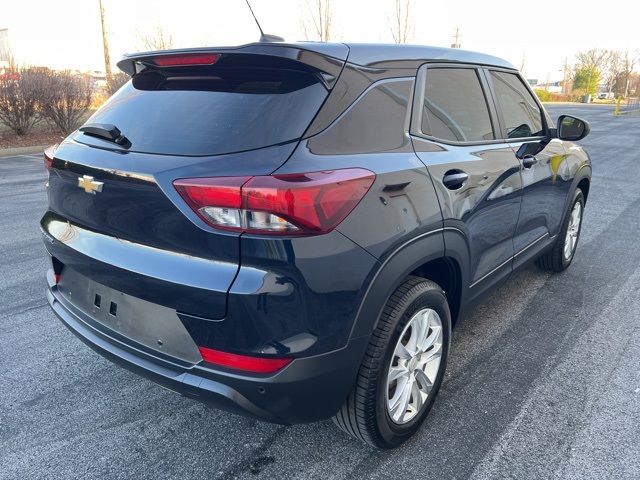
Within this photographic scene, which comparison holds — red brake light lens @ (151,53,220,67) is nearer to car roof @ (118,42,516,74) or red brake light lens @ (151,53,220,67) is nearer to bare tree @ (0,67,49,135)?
car roof @ (118,42,516,74)

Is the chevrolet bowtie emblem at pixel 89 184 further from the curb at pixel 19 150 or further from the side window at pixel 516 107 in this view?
the curb at pixel 19 150

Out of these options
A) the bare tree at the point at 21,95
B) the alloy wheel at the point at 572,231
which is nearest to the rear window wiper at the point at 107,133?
the alloy wheel at the point at 572,231

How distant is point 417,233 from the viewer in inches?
86.2

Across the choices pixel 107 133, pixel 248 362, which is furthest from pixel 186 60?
pixel 248 362

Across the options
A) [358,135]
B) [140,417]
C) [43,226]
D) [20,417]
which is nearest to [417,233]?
[358,135]

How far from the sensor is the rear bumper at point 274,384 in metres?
1.87

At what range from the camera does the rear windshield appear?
6.39 ft

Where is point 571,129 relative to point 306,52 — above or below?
below

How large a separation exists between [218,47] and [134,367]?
136cm

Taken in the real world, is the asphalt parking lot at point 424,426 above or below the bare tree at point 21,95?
below

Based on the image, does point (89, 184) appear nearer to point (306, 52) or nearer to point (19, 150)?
point (306, 52)

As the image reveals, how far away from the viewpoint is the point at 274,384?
1860 millimetres

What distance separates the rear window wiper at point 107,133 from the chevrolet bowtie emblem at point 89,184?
19cm

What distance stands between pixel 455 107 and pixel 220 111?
4.34 ft
